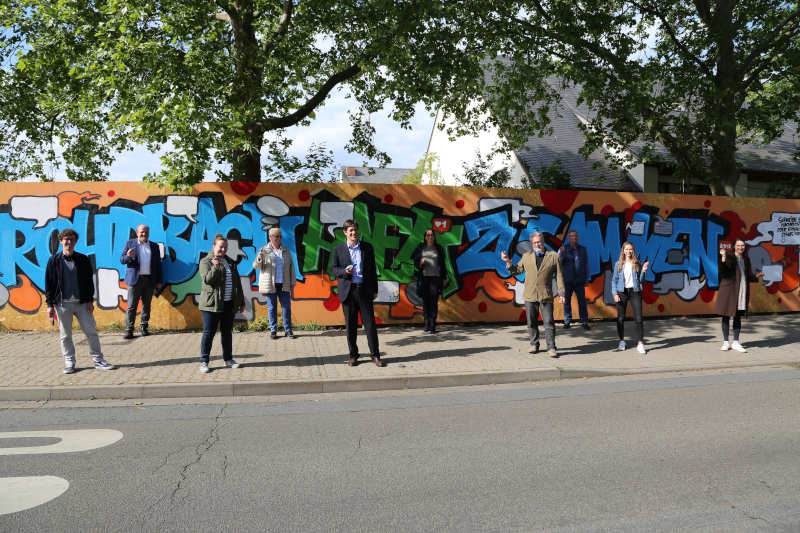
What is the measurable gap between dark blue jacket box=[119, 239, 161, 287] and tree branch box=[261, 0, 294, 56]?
4.77m

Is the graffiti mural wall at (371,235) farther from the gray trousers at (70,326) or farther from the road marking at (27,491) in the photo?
the road marking at (27,491)

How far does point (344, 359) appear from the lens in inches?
311

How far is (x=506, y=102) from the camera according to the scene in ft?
48.7

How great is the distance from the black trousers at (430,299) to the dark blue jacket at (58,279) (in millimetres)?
5330

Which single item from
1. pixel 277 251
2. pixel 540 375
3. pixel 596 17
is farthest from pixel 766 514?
pixel 596 17

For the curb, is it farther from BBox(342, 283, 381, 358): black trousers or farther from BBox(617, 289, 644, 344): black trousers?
BBox(617, 289, 644, 344): black trousers

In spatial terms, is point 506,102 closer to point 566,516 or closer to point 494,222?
point 494,222

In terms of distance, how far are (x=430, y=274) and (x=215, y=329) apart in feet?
13.4

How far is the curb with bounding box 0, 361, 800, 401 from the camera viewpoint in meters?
6.20

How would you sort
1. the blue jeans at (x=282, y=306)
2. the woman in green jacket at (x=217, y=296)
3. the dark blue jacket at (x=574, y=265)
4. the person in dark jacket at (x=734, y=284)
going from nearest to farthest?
the woman in green jacket at (x=217, y=296), the person in dark jacket at (x=734, y=284), the blue jeans at (x=282, y=306), the dark blue jacket at (x=574, y=265)

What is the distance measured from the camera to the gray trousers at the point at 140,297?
9.27m

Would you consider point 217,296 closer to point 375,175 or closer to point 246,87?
point 246,87

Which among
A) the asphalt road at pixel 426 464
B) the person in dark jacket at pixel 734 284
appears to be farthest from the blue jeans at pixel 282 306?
the person in dark jacket at pixel 734 284

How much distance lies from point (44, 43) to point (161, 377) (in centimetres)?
792
